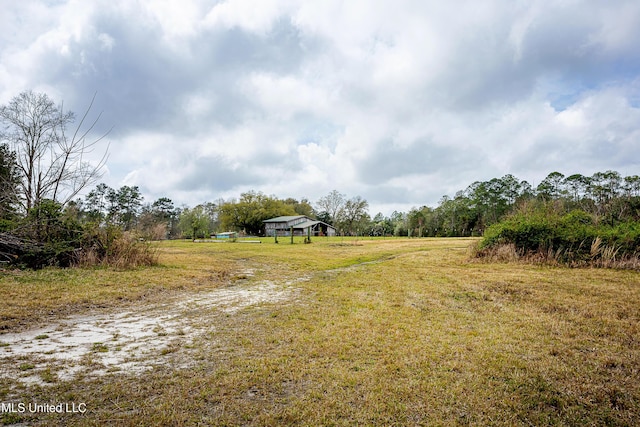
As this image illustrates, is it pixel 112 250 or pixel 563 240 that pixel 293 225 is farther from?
pixel 563 240

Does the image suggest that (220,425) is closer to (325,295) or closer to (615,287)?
(325,295)

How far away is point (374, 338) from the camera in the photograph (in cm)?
503

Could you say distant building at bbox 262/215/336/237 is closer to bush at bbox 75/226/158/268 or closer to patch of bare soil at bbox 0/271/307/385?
bush at bbox 75/226/158/268

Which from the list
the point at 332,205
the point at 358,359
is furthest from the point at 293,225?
the point at 358,359

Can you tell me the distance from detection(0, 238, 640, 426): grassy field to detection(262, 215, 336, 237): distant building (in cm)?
5473

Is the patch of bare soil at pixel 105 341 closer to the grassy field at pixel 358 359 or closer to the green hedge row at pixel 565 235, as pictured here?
the grassy field at pixel 358 359

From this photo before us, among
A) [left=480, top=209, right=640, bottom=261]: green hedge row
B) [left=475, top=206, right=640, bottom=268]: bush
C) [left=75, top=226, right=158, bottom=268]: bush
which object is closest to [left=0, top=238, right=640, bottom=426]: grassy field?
[left=75, top=226, right=158, bottom=268]: bush

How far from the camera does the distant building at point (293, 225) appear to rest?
6400 centimetres

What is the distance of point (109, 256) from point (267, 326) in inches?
382

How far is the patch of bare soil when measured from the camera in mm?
3748

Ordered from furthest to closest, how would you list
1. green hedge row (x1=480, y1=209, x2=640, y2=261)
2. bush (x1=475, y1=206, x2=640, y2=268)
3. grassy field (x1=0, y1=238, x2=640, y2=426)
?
green hedge row (x1=480, y1=209, x2=640, y2=261) < bush (x1=475, y1=206, x2=640, y2=268) < grassy field (x1=0, y1=238, x2=640, y2=426)

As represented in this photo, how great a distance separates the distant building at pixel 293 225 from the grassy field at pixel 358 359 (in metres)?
54.7

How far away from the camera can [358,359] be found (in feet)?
13.8

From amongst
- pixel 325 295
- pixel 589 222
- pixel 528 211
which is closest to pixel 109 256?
pixel 325 295
